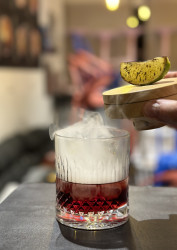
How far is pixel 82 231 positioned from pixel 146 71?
10.8 inches

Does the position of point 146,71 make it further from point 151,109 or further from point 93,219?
point 93,219

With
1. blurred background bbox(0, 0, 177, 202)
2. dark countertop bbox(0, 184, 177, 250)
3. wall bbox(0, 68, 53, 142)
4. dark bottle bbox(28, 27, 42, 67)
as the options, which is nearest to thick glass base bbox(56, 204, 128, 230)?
dark countertop bbox(0, 184, 177, 250)

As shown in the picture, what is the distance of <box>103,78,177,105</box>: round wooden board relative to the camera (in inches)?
22.3

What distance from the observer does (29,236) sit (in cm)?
55

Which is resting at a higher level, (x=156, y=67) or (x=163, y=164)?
(x=156, y=67)

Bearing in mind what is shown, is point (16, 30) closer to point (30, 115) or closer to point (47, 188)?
point (30, 115)

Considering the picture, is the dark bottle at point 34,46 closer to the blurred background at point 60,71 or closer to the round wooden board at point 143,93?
the blurred background at point 60,71

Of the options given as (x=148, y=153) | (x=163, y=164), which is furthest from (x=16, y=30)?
(x=163, y=164)

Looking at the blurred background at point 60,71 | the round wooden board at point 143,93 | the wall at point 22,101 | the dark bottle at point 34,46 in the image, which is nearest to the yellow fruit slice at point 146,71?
the round wooden board at point 143,93

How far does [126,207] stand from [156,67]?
235mm

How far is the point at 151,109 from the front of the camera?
0.55 metres

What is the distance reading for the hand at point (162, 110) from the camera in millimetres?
533

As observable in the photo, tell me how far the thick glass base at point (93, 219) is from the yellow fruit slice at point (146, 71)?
0.69 feet

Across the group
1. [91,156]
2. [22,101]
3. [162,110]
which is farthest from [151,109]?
[22,101]
